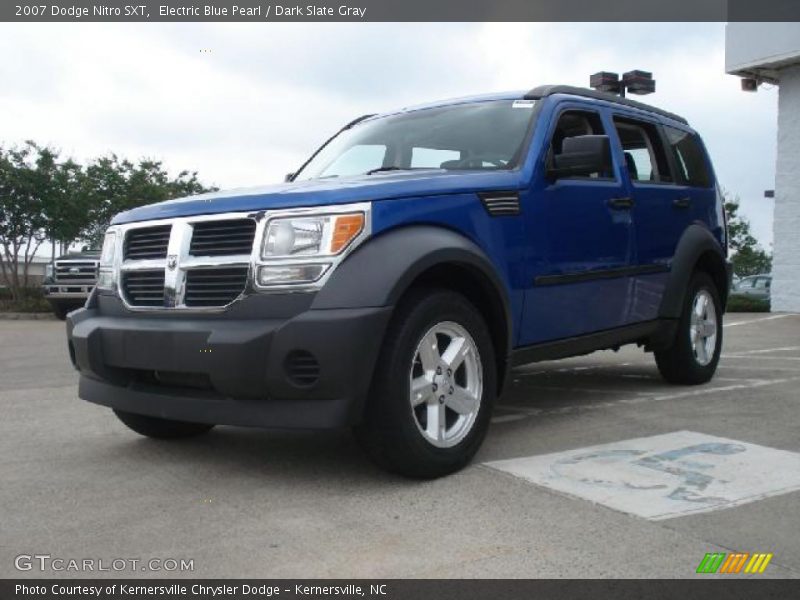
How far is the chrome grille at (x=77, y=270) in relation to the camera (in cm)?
1655

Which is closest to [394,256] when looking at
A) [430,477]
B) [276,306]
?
[276,306]

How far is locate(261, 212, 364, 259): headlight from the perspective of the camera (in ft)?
11.4

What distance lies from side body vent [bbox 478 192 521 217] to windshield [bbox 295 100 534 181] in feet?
0.84

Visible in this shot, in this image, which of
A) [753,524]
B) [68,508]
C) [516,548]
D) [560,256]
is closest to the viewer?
[516,548]

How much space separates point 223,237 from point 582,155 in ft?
6.36

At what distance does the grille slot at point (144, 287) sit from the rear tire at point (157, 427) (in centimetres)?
74

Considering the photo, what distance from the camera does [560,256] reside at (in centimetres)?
456

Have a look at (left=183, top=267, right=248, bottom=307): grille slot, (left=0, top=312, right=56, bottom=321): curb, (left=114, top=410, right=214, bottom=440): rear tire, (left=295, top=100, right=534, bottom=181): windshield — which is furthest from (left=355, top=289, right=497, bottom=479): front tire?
(left=0, top=312, right=56, bottom=321): curb

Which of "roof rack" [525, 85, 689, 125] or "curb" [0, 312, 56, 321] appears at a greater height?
"roof rack" [525, 85, 689, 125]

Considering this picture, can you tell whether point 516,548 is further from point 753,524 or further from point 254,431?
point 254,431

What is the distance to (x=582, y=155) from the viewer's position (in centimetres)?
439

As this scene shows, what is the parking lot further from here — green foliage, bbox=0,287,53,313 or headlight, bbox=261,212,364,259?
green foliage, bbox=0,287,53,313
